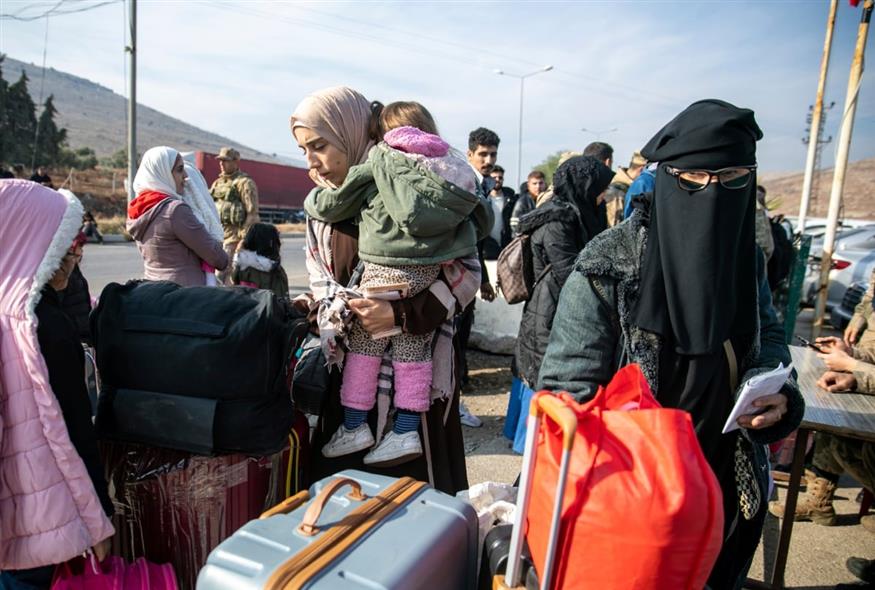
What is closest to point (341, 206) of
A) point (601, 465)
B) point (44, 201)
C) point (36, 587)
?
point (44, 201)

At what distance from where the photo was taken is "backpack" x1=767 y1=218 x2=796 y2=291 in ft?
19.0

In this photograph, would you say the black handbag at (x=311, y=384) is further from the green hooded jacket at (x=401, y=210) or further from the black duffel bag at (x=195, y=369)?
the green hooded jacket at (x=401, y=210)

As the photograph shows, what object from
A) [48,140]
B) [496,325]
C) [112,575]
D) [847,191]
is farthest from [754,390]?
[847,191]

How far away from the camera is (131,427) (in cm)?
159

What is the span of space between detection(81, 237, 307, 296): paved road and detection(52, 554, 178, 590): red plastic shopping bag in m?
8.56

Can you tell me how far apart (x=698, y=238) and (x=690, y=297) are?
0.54 ft

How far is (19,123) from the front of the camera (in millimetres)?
40531

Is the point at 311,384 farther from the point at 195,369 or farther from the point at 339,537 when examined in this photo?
the point at 339,537

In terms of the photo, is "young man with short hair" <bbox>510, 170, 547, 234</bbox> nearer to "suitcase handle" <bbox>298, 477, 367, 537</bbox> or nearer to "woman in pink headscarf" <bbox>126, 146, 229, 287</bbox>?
"woman in pink headscarf" <bbox>126, 146, 229, 287</bbox>

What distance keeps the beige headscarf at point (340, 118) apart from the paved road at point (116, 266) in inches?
338

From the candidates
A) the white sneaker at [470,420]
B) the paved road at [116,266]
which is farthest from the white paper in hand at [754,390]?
the paved road at [116,266]

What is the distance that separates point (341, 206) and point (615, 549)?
1336 millimetres

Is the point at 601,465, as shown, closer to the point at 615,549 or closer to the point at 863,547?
the point at 615,549

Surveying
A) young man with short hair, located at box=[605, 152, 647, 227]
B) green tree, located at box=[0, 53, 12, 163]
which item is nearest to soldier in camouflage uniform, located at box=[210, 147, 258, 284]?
young man with short hair, located at box=[605, 152, 647, 227]
